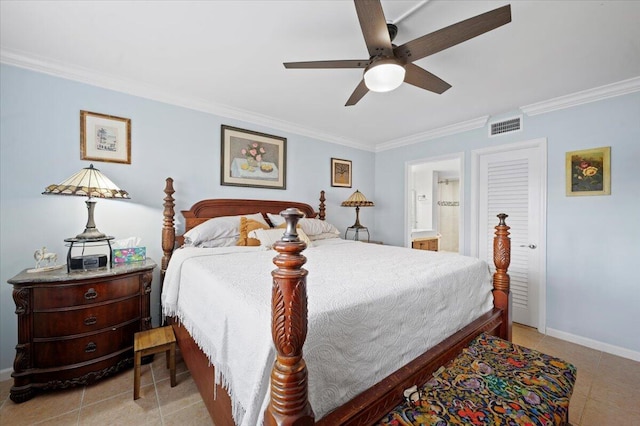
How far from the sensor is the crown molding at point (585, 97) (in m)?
2.43

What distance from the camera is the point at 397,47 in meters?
1.58

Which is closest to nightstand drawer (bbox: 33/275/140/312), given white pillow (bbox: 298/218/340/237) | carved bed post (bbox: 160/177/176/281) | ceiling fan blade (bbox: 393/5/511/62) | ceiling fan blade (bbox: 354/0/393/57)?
carved bed post (bbox: 160/177/176/281)

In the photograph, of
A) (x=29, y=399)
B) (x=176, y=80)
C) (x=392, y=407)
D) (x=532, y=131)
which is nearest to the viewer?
(x=392, y=407)

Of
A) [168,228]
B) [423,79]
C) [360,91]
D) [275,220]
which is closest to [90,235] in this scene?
[168,228]

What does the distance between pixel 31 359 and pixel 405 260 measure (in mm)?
2670

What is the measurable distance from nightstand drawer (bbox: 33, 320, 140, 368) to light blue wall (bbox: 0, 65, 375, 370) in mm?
584

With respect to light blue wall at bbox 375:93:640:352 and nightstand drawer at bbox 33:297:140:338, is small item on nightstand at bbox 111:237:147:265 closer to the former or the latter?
nightstand drawer at bbox 33:297:140:338

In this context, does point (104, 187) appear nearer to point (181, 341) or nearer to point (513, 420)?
point (181, 341)

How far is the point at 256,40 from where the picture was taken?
74.4 inches

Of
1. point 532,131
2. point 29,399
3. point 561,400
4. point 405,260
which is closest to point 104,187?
point 29,399

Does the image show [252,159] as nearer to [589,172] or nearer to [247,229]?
[247,229]

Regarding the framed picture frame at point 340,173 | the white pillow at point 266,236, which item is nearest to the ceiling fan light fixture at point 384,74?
the white pillow at point 266,236

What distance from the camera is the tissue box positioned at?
2.23 metres

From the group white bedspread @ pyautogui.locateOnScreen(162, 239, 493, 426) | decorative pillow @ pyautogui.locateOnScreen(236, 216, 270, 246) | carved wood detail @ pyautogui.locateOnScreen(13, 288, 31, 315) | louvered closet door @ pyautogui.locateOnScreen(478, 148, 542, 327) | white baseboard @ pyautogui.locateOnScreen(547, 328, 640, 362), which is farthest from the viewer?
louvered closet door @ pyautogui.locateOnScreen(478, 148, 542, 327)
